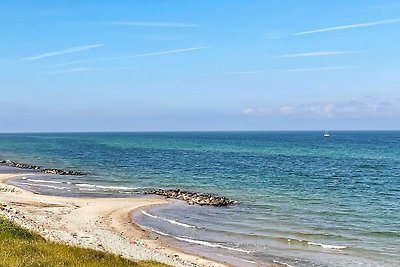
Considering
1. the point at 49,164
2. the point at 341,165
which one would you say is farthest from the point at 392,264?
the point at 49,164

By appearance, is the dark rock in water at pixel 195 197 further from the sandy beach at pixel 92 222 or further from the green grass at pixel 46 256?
the green grass at pixel 46 256

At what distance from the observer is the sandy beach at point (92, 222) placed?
28594mm

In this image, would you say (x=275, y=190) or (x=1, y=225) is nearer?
(x=1, y=225)

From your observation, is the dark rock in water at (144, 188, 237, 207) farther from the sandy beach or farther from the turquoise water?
the sandy beach

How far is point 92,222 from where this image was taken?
125ft

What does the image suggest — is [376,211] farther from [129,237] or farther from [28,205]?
[28,205]

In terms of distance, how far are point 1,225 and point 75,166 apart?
2685 inches

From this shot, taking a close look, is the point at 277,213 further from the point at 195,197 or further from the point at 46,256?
the point at 46,256

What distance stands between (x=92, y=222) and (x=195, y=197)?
1500 cm

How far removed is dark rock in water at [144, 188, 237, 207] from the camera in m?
46.9

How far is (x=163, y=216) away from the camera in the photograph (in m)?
41.1

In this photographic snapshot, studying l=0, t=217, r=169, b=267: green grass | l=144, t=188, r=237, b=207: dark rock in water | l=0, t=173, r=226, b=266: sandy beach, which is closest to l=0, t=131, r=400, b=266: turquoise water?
l=144, t=188, r=237, b=207: dark rock in water

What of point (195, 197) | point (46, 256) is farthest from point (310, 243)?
point (195, 197)

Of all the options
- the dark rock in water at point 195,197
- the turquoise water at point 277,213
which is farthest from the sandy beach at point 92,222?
the dark rock in water at point 195,197
